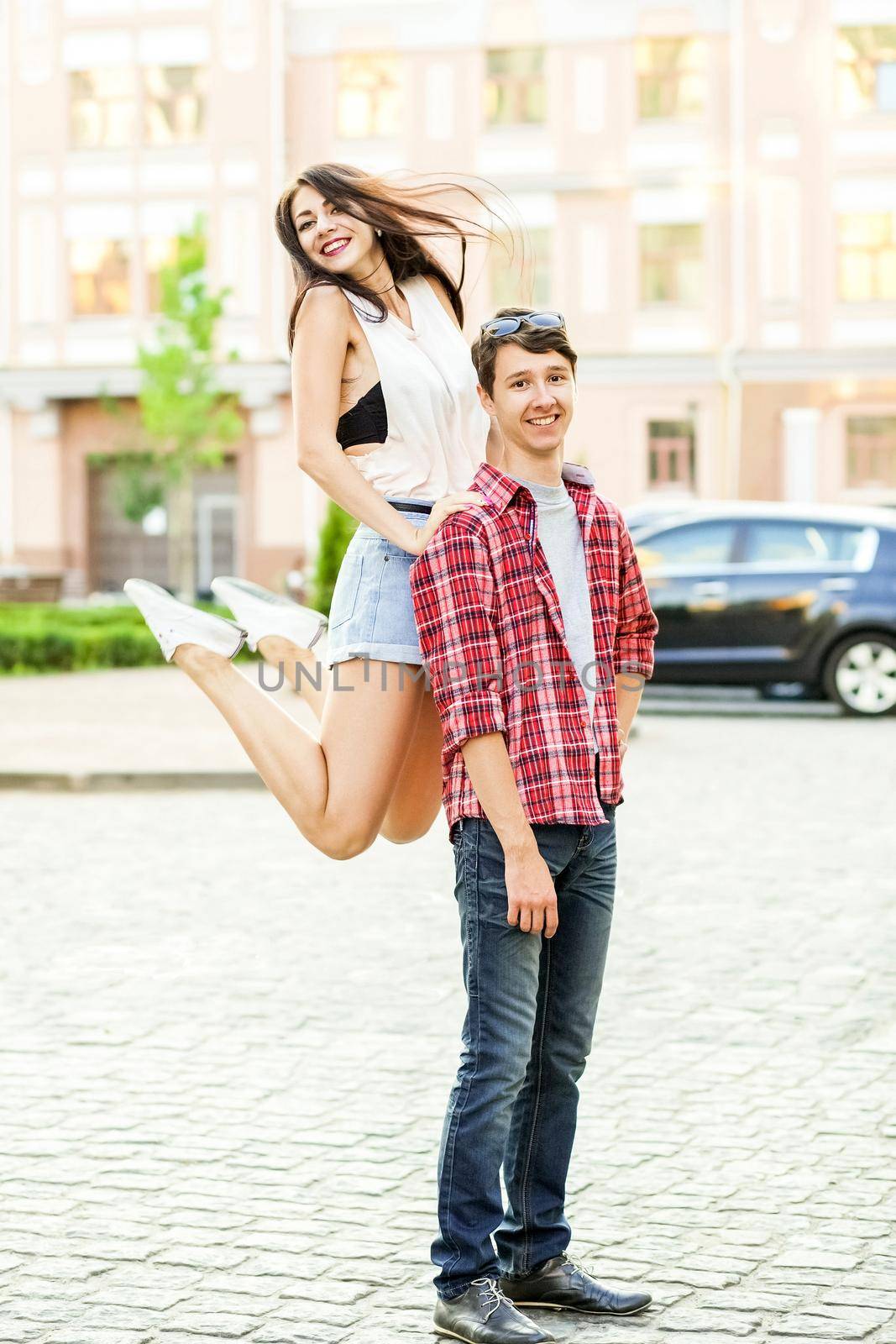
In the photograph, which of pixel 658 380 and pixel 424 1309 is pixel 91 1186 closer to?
pixel 424 1309

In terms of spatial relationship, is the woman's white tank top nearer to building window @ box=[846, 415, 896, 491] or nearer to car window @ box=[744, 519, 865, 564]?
car window @ box=[744, 519, 865, 564]

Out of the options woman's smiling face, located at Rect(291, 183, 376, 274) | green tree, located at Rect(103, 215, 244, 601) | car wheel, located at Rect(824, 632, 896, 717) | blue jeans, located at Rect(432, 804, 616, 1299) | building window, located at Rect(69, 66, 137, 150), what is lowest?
car wheel, located at Rect(824, 632, 896, 717)

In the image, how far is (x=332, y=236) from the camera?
4180 millimetres

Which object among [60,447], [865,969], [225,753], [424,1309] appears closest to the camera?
[424,1309]

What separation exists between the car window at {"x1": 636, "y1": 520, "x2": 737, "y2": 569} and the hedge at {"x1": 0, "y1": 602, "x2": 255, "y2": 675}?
691cm

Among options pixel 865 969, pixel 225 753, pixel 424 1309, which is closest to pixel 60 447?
pixel 225 753

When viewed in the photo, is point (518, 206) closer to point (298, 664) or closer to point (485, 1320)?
point (298, 664)

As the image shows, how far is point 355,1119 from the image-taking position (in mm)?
5137

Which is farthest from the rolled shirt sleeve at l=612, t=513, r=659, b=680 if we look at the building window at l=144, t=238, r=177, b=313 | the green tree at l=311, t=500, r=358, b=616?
the building window at l=144, t=238, r=177, b=313

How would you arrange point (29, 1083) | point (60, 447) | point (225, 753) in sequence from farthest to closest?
point (60, 447) < point (225, 753) < point (29, 1083)

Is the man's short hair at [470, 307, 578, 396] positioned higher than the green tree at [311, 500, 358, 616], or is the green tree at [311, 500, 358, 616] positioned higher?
the man's short hair at [470, 307, 578, 396]

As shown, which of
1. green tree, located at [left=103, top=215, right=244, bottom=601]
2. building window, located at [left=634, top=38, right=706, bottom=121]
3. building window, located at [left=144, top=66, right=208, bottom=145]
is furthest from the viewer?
building window, located at [left=144, top=66, right=208, bottom=145]

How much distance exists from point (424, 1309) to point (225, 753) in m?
10.1

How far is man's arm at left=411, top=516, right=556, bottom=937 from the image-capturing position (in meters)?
3.54
